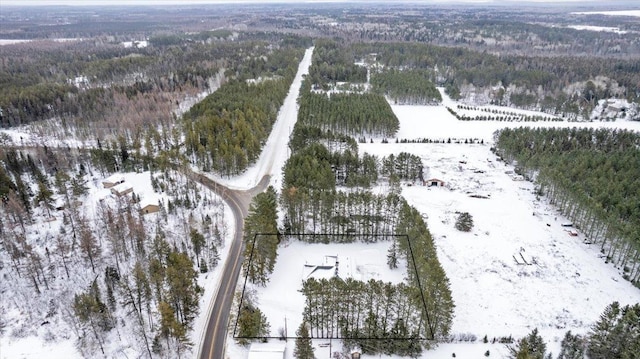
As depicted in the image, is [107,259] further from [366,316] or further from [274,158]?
[274,158]

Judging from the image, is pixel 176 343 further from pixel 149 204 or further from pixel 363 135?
pixel 363 135

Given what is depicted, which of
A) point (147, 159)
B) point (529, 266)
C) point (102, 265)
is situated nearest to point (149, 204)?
point (102, 265)

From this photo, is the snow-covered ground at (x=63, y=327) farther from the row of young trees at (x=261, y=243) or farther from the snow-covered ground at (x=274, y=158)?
the snow-covered ground at (x=274, y=158)

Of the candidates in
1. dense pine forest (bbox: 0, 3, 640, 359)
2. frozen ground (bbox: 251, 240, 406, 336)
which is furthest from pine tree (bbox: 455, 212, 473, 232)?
frozen ground (bbox: 251, 240, 406, 336)

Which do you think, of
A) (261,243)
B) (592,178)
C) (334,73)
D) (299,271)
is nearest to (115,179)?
(261,243)

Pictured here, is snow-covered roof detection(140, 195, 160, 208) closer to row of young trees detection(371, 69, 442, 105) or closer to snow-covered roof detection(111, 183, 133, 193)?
snow-covered roof detection(111, 183, 133, 193)

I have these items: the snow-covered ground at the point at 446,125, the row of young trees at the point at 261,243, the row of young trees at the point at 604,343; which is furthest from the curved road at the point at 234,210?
the snow-covered ground at the point at 446,125
